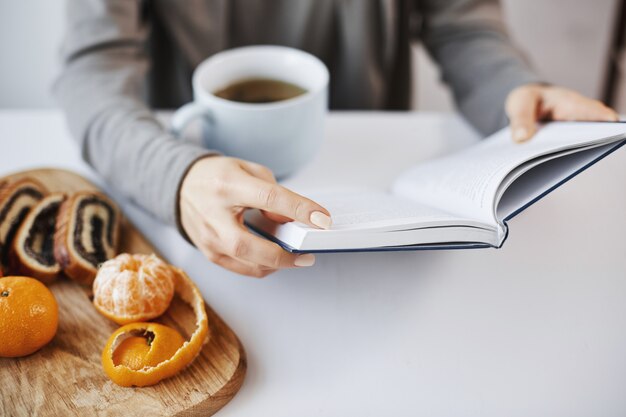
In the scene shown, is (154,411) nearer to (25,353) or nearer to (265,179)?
(25,353)

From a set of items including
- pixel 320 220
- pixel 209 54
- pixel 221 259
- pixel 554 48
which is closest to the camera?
pixel 320 220

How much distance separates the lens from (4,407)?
54 centimetres

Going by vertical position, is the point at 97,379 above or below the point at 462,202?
below

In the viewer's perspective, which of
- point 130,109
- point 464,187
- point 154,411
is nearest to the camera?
point 154,411

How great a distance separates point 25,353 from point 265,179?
0.29 meters

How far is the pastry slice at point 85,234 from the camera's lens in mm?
679

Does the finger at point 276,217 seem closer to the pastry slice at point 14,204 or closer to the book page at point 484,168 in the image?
the book page at point 484,168

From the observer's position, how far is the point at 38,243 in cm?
73

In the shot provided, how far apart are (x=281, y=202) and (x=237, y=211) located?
0.08m

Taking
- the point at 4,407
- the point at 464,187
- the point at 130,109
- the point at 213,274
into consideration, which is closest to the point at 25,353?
the point at 4,407

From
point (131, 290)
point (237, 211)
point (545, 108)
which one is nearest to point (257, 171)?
point (237, 211)

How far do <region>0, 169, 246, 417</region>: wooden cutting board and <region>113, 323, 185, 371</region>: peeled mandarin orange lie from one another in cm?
2

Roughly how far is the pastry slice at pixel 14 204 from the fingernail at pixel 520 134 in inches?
23.8

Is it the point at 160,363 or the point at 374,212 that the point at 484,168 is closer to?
the point at 374,212
